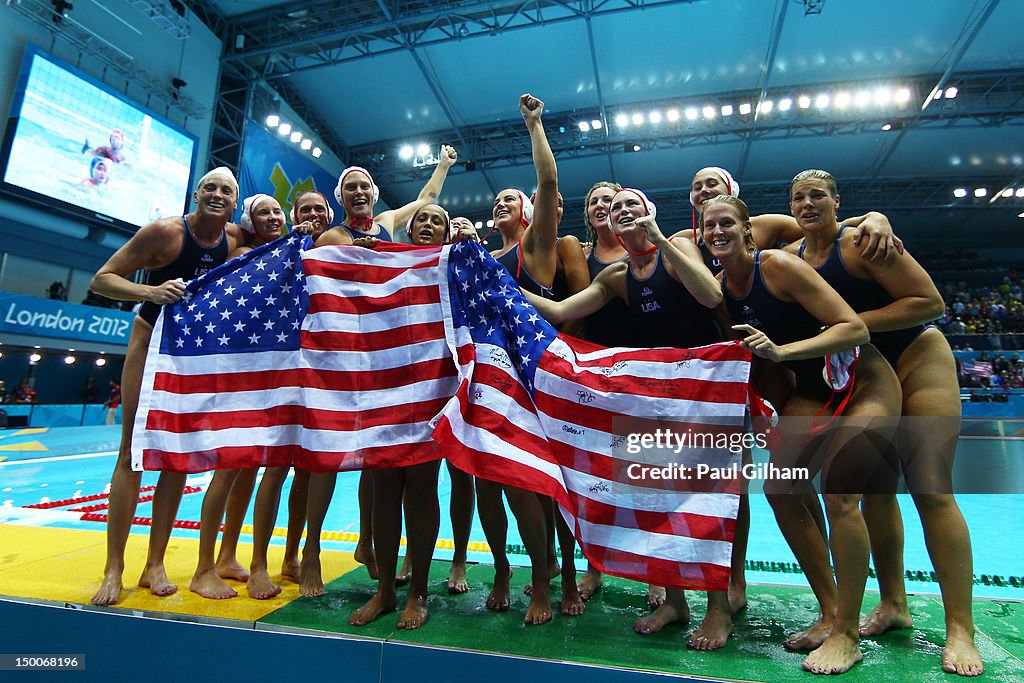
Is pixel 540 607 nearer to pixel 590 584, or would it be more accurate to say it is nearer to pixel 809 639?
pixel 590 584

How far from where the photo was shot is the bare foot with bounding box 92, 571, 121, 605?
2.89 metres

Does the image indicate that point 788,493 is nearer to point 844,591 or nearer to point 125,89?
point 844,591

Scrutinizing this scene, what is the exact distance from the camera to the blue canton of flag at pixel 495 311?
9.64ft

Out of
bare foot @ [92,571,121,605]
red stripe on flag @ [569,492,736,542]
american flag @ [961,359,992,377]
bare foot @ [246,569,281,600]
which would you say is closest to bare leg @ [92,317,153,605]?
bare foot @ [92,571,121,605]

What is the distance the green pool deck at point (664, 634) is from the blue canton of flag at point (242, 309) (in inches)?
61.4

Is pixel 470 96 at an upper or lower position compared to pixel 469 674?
upper

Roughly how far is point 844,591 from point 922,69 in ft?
58.2

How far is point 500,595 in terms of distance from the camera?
124 inches

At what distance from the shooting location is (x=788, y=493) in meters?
2.72

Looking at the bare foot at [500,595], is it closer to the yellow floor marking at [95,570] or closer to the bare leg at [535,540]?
the bare leg at [535,540]

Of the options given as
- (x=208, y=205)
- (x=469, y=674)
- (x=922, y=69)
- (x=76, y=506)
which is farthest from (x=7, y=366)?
(x=922, y=69)

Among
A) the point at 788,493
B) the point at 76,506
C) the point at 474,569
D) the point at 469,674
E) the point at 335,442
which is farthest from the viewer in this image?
the point at 76,506

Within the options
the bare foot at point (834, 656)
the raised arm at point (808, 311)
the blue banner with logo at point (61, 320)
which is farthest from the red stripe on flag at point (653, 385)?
the blue banner with logo at point (61, 320)

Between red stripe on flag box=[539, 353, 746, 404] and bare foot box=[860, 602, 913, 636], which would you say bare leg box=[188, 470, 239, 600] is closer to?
red stripe on flag box=[539, 353, 746, 404]
